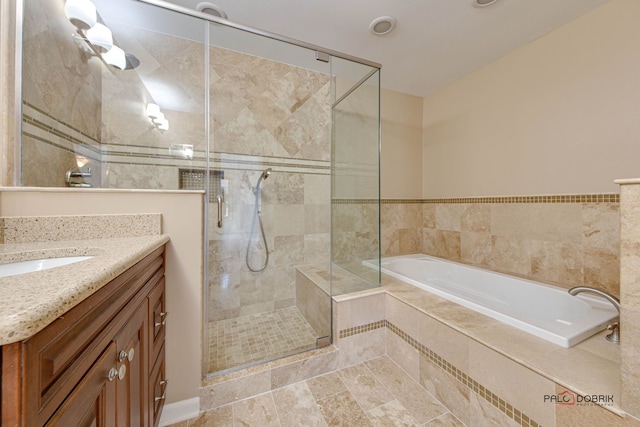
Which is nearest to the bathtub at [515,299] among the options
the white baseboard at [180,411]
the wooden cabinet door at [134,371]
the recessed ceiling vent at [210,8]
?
the white baseboard at [180,411]

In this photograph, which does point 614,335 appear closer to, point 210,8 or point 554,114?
point 554,114

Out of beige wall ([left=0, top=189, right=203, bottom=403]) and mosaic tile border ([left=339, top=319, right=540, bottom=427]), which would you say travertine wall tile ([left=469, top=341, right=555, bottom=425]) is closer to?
mosaic tile border ([left=339, top=319, right=540, bottom=427])

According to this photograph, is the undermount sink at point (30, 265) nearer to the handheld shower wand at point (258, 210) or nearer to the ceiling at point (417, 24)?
the handheld shower wand at point (258, 210)

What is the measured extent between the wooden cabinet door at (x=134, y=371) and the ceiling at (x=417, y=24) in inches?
76.1

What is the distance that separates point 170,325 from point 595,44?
3.19m

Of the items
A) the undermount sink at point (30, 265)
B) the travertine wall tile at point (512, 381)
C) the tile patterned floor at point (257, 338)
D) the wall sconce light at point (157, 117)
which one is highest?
the wall sconce light at point (157, 117)

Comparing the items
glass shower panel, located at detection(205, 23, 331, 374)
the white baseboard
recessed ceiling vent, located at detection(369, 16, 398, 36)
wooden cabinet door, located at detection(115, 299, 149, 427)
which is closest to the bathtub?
glass shower panel, located at detection(205, 23, 331, 374)

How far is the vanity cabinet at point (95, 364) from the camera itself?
0.33m

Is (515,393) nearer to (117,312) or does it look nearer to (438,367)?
(438,367)

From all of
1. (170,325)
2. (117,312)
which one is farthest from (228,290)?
(117,312)

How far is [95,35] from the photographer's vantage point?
62.0 inches

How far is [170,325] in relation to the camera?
1237mm

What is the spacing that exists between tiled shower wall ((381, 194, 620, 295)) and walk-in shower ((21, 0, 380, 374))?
34.5 inches

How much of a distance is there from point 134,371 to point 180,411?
2.28 ft
